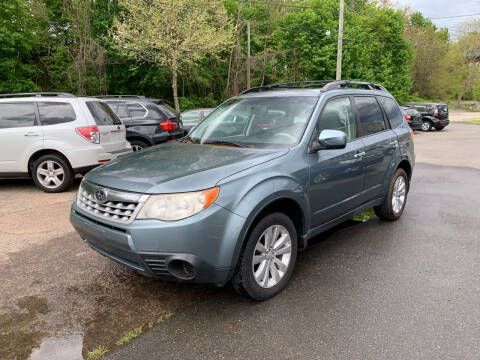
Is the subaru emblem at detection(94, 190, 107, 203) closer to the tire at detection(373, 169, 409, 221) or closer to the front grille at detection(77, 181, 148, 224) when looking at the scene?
the front grille at detection(77, 181, 148, 224)

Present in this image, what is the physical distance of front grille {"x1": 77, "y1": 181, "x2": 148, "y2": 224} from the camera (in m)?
2.63

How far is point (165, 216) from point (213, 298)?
1007 mm

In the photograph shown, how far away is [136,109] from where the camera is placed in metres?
9.02

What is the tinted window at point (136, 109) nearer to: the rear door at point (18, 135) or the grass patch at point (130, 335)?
the rear door at point (18, 135)

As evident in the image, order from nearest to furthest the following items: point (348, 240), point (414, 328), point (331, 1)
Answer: point (414, 328), point (348, 240), point (331, 1)

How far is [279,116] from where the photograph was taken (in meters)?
3.70

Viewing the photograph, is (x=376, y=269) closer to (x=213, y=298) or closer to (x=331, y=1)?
(x=213, y=298)

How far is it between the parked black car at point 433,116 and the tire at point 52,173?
847 inches

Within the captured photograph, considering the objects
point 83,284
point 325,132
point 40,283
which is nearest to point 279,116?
point 325,132

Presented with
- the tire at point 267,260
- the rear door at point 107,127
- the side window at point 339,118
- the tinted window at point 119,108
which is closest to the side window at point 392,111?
the side window at point 339,118

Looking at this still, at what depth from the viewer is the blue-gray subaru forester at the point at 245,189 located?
256 centimetres

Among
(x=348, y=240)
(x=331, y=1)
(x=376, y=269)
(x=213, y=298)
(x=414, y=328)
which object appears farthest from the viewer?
(x=331, y=1)

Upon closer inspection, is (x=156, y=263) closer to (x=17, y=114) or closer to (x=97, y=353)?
(x=97, y=353)

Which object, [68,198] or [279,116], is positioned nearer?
[279,116]
